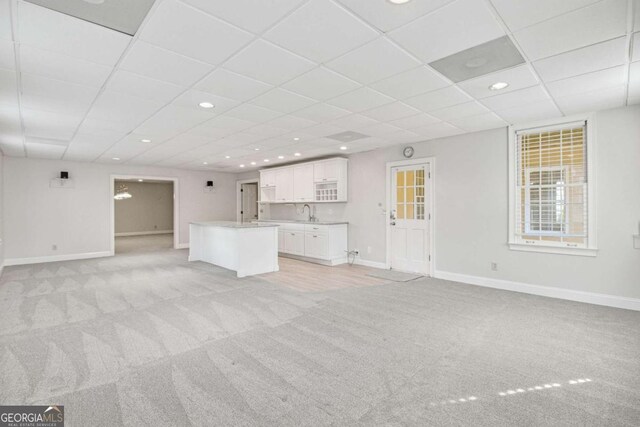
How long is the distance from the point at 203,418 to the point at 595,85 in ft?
15.0

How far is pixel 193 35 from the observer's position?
7.26ft

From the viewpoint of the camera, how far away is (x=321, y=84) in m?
3.11

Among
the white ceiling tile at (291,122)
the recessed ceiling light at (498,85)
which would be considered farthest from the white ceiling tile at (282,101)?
the recessed ceiling light at (498,85)

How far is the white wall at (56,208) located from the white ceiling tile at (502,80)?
8.87 metres

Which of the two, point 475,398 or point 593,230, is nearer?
point 475,398

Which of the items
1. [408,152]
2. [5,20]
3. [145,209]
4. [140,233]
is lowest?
[140,233]

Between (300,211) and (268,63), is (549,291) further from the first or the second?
(300,211)

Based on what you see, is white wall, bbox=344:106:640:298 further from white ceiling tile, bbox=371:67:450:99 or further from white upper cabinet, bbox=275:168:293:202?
white ceiling tile, bbox=371:67:450:99

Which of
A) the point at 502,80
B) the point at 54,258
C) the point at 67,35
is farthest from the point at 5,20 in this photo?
the point at 54,258

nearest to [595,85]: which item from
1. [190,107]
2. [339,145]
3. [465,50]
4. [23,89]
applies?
[465,50]

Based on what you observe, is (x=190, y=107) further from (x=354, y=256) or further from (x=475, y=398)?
(x=354, y=256)

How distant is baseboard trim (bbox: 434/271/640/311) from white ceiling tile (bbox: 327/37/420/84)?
12.4 ft

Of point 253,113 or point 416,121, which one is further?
point 416,121

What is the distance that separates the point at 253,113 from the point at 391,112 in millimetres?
1824
